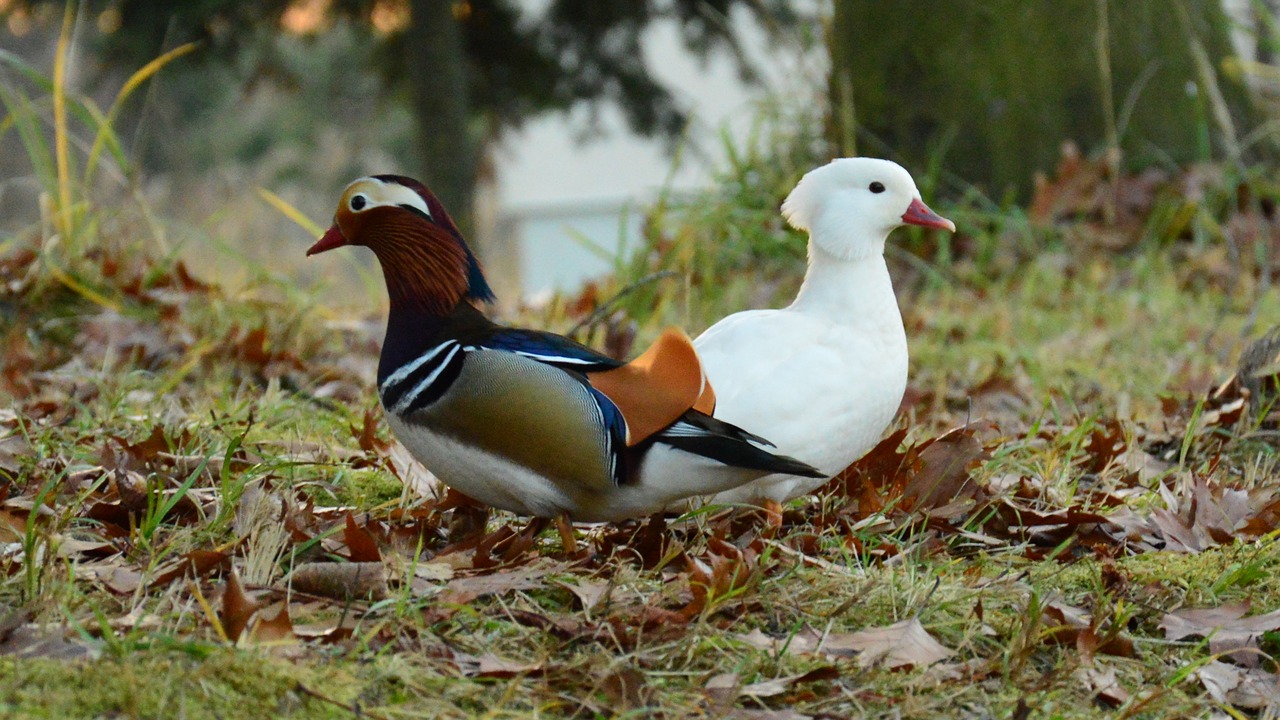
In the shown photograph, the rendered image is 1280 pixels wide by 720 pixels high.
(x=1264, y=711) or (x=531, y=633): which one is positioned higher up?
(x=531, y=633)

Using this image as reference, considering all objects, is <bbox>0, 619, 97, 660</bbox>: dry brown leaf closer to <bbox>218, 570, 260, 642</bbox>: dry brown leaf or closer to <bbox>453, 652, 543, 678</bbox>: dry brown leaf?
<bbox>218, 570, 260, 642</bbox>: dry brown leaf

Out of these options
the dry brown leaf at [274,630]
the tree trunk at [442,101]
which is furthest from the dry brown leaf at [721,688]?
the tree trunk at [442,101]

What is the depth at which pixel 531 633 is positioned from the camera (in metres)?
2.03

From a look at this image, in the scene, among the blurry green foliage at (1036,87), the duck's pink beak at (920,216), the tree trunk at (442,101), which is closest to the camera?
the duck's pink beak at (920,216)

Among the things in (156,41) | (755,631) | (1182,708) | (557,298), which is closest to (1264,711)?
(1182,708)

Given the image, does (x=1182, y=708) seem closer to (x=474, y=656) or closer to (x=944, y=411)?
(x=474, y=656)

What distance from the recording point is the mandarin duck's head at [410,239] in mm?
2414

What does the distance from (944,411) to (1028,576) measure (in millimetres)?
1703

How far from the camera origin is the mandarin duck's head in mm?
2414

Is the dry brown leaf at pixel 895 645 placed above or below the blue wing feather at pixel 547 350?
below

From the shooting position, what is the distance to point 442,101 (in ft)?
29.6

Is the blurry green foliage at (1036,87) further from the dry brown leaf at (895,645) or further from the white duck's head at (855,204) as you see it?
the dry brown leaf at (895,645)

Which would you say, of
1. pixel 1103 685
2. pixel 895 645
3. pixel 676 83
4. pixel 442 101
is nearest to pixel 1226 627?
pixel 1103 685

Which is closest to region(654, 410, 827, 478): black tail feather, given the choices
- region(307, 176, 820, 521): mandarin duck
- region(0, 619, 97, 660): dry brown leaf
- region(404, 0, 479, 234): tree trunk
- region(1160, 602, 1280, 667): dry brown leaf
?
region(307, 176, 820, 521): mandarin duck
